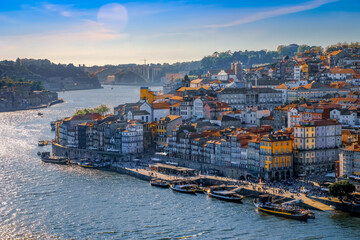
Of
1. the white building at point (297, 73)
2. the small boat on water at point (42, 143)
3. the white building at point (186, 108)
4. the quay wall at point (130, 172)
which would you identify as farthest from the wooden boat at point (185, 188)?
the white building at point (297, 73)

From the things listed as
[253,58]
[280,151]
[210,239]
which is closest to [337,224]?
[210,239]

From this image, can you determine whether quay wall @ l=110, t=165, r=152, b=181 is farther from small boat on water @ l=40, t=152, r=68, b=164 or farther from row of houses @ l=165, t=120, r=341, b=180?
small boat on water @ l=40, t=152, r=68, b=164

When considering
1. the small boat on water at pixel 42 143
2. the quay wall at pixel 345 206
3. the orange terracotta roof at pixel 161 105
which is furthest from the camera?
the small boat on water at pixel 42 143

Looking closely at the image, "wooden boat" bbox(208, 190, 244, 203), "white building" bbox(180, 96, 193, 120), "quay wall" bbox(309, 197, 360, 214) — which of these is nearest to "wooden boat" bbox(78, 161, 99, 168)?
"white building" bbox(180, 96, 193, 120)

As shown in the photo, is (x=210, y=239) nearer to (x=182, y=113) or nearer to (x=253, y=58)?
(x=182, y=113)

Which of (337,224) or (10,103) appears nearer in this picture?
(337,224)

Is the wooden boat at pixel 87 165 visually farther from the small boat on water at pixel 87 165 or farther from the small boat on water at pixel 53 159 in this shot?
the small boat on water at pixel 53 159
